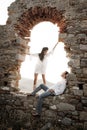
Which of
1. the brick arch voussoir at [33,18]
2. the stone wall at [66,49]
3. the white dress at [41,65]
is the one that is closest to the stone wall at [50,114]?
the stone wall at [66,49]

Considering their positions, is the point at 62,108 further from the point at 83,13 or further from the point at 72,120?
the point at 83,13

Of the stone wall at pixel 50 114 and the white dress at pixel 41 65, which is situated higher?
the white dress at pixel 41 65

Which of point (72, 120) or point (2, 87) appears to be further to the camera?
point (2, 87)

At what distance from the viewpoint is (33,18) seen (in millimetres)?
7480

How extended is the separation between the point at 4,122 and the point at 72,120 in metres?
1.96

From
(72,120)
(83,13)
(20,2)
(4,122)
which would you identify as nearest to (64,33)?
(83,13)

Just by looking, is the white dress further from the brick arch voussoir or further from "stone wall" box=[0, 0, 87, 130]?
the brick arch voussoir

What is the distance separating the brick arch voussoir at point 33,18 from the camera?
7184mm

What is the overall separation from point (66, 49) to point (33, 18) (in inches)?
70.8

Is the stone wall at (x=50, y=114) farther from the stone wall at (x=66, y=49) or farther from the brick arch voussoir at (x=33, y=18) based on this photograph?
the brick arch voussoir at (x=33, y=18)

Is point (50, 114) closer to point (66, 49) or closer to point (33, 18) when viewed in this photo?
point (66, 49)

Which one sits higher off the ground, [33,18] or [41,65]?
[33,18]

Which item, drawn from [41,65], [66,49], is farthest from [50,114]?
[66,49]

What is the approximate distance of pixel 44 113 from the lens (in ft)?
19.9
